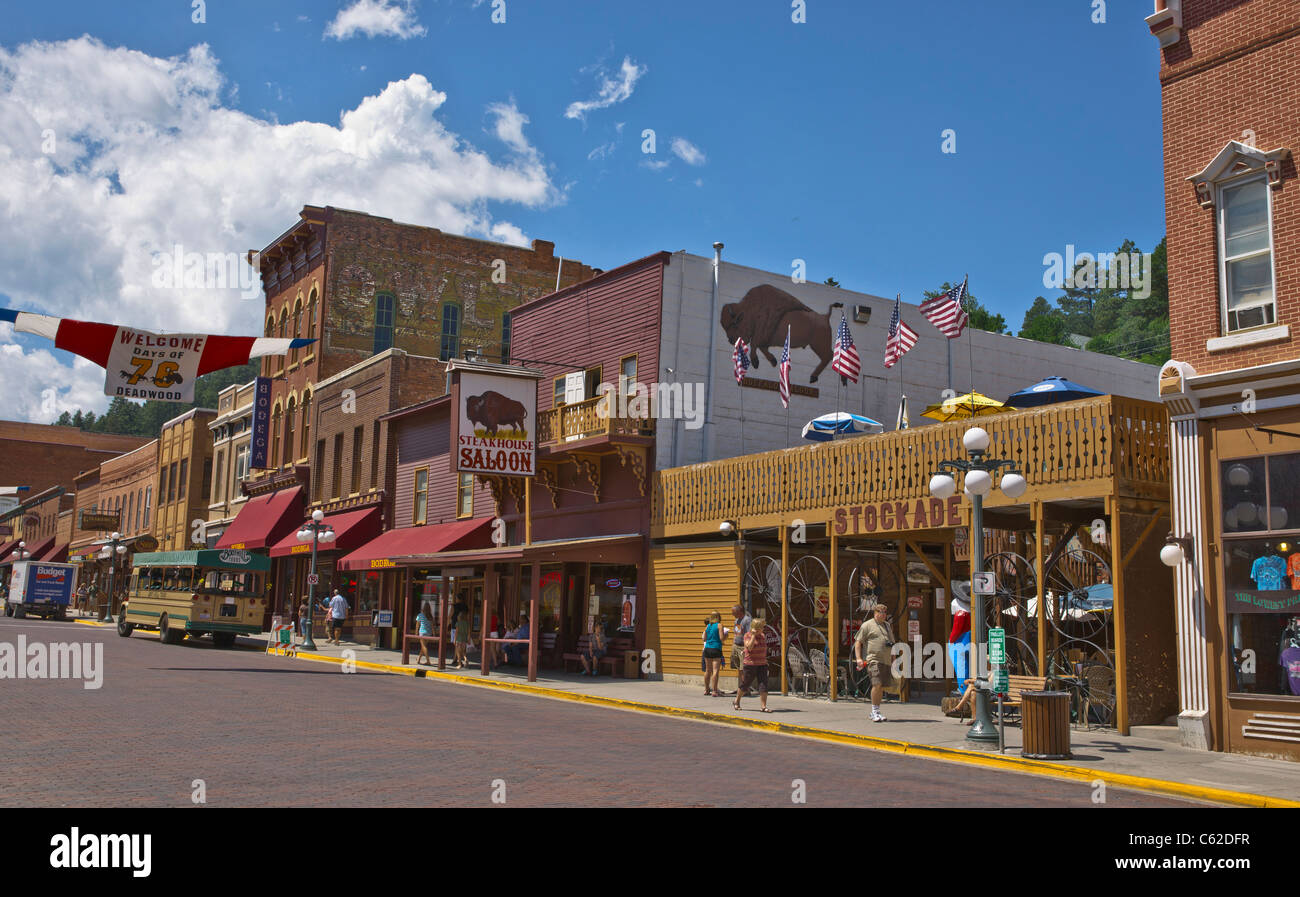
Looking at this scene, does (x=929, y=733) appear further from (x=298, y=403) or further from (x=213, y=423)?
(x=213, y=423)

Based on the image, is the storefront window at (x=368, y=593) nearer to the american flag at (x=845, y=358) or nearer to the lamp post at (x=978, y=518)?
the american flag at (x=845, y=358)

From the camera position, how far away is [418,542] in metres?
34.0

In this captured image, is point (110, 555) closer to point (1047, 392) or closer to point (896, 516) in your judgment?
point (896, 516)

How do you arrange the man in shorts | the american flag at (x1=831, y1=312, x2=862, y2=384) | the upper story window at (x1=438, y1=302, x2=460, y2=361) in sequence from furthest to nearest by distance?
1. the upper story window at (x1=438, y1=302, x2=460, y2=361)
2. the american flag at (x1=831, y1=312, x2=862, y2=384)
3. the man in shorts

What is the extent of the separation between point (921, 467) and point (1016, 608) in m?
2.99

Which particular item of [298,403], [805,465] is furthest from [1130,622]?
[298,403]

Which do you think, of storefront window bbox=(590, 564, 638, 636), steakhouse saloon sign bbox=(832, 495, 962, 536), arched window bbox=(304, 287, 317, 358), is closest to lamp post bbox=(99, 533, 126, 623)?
arched window bbox=(304, 287, 317, 358)

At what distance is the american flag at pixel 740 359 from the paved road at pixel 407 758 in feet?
33.6

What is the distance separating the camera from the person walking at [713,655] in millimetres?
21828

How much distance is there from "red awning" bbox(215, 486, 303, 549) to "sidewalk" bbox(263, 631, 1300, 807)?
20.3 meters

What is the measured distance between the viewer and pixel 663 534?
2636 cm

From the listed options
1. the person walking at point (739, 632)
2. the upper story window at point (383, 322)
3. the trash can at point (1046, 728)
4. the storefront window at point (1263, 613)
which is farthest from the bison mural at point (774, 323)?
the upper story window at point (383, 322)

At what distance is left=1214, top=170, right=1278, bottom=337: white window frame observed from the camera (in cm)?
1517

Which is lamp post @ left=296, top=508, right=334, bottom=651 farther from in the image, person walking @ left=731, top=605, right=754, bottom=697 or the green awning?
person walking @ left=731, top=605, right=754, bottom=697
